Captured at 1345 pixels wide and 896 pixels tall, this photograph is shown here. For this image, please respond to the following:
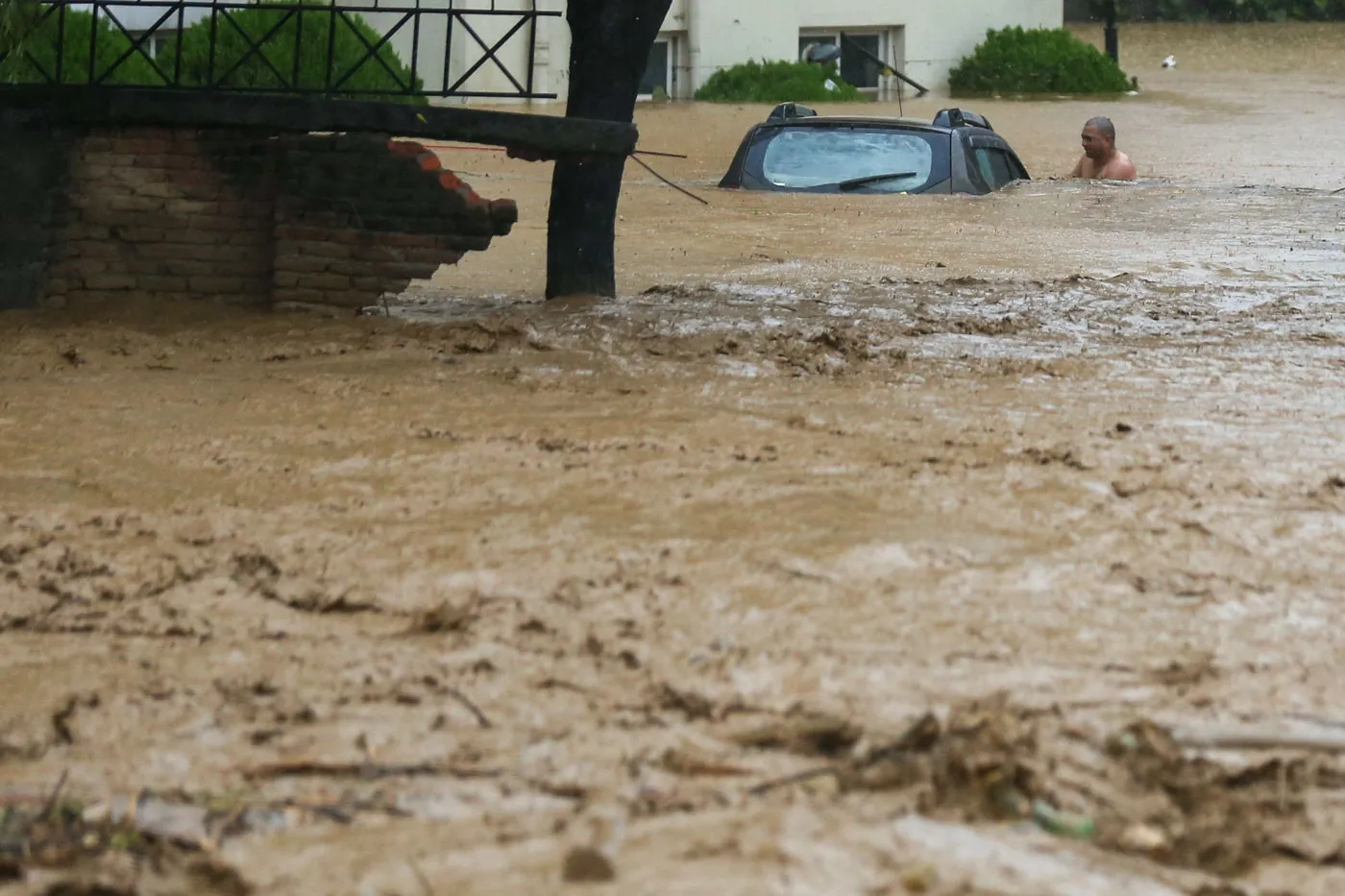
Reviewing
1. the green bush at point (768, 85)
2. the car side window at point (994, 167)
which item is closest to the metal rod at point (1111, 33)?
the green bush at point (768, 85)

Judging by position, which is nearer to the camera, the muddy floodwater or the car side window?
the muddy floodwater

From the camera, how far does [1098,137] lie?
44.1ft

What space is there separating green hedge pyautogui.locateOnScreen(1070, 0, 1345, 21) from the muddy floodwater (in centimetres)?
3155

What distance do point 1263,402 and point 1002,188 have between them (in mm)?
6825

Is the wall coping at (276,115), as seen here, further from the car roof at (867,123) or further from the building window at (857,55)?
the building window at (857,55)

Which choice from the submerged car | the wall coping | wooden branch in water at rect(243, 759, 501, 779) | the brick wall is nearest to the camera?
wooden branch in water at rect(243, 759, 501, 779)

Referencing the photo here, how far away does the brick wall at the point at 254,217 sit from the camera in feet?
21.9

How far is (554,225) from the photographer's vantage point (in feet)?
24.1

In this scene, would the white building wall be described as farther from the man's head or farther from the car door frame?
the car door frame

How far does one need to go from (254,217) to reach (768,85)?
16756 mm

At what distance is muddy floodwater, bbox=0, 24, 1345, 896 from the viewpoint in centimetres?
227

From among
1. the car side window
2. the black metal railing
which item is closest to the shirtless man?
the car side window

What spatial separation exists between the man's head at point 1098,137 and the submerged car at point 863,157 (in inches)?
86.6

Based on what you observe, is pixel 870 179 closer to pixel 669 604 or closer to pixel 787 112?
pixel 787 112
